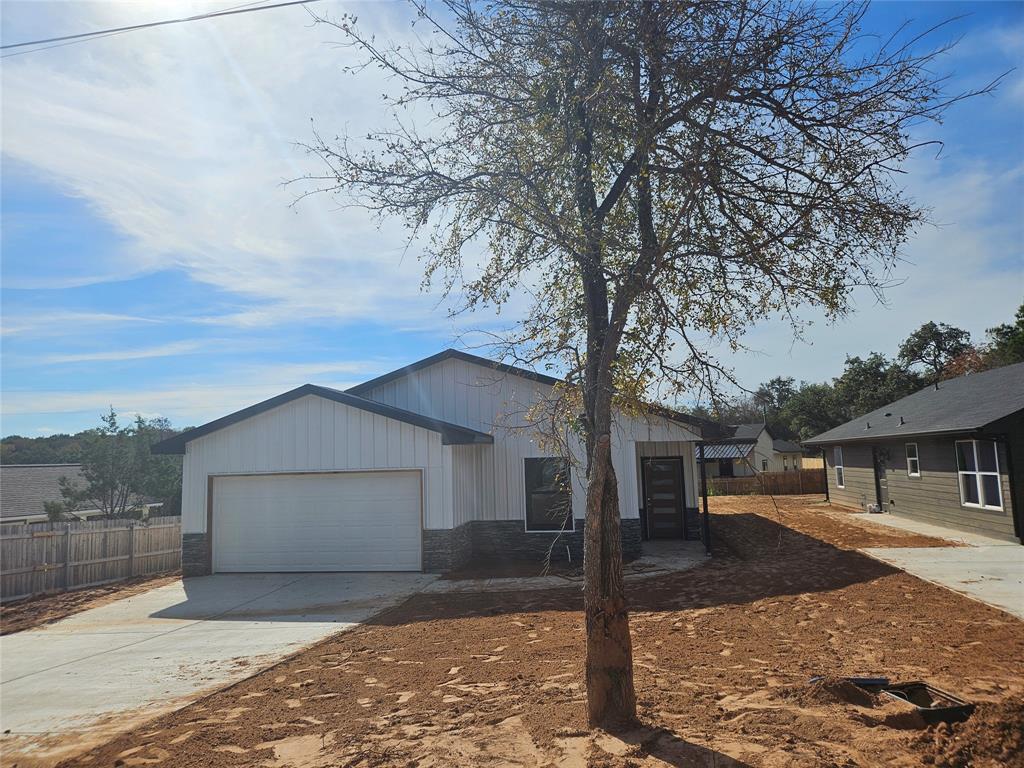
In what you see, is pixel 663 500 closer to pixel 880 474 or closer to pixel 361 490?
pixel 361 490

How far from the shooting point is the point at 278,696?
19.3 ft

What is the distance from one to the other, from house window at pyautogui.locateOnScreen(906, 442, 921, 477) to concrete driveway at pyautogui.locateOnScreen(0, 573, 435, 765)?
572 inches

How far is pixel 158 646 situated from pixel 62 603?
513cm

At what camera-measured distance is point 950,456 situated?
53.0 ft

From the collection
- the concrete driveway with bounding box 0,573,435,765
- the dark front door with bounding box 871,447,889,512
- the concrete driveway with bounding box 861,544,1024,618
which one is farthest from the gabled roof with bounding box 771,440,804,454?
the concrete driveway with bounding box 0,573,435,765

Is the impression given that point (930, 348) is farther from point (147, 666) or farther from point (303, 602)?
point (147, 666)

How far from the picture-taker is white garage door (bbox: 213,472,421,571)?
42.9 feet

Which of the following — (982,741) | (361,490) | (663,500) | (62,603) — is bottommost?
(62,603)

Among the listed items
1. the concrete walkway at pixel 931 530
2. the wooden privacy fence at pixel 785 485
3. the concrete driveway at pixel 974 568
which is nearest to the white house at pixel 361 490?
the concrete driveway at pixel 974 568

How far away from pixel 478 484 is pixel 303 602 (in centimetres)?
487

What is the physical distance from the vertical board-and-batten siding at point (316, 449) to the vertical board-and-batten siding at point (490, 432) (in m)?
0.56

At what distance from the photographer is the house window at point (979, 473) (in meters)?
14.2

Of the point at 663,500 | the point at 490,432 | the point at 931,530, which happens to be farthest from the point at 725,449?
the point at 490,432

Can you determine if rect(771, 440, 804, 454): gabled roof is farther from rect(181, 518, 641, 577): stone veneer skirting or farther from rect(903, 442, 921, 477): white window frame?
rect(181, 518, 641, 577): stone veneer skirting
